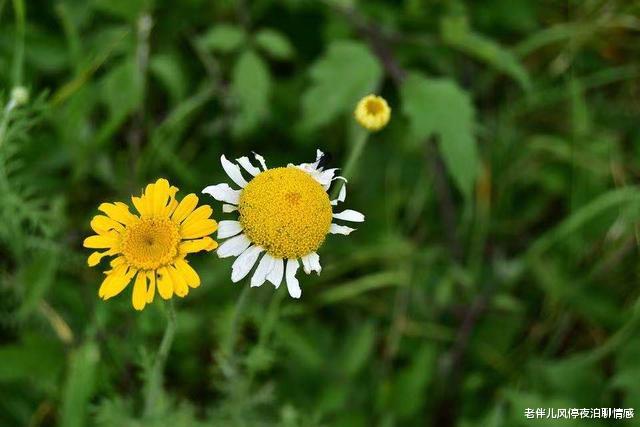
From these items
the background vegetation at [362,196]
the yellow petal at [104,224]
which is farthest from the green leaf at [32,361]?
the yellow petal at [104,224]

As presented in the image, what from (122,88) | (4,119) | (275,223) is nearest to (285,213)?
(275,223)

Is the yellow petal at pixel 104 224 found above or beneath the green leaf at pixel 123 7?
beneath

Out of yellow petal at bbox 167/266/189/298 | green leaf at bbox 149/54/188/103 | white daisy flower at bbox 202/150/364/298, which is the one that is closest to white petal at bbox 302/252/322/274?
white daisy flower at bbox 202/150/364/298

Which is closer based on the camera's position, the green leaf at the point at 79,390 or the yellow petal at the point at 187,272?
the yellow petal at the point at 187,272

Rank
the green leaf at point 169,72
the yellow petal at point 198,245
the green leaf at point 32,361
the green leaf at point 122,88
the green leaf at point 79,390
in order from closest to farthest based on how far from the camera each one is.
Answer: the yellow petal at point 198,245 < the green leaf at point 79,390 < the green leaf at point 32,361 < the green leaf at point 122,88 < the green leaf at point 169,72

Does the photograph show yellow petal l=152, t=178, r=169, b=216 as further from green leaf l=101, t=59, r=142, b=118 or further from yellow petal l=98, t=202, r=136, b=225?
green leaf l=101, t=59, r=142, b=118

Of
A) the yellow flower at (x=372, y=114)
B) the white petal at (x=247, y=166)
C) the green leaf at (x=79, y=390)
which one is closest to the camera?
the white petal at (x=247, y=166)

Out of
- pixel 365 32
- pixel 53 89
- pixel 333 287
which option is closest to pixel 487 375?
pixel 333 287

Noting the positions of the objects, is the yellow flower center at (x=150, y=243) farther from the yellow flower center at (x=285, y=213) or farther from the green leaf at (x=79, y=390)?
the green leaf at (x=79, y=390)
